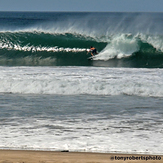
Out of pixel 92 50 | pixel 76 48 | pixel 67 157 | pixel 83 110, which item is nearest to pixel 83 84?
pixel 83 110

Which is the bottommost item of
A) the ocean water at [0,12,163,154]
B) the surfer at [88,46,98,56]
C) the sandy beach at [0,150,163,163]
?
the sandy beach at [0,150,163,163]

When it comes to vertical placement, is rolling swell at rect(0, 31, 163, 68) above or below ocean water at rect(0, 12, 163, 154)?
above

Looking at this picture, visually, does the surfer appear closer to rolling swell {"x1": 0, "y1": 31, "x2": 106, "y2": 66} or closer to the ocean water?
rolling swell {"x1": 0, "y1": 31, "x2": 106, "y2": 66}

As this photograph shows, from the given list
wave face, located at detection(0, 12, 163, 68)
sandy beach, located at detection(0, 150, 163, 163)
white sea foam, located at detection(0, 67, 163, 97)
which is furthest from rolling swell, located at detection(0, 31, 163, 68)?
sandy beach, located at detection(0, 150, 163, 163)

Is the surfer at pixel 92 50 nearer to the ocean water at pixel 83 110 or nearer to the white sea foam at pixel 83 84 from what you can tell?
the ocean water at pixel 83 110

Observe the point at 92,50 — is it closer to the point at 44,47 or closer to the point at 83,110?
the point at 44,47

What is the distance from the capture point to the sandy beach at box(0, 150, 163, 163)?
337 cm

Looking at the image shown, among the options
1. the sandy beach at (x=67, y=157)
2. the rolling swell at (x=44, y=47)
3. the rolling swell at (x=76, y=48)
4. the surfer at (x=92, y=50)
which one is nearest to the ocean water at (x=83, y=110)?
the sandy beach at (x=67, y=157)

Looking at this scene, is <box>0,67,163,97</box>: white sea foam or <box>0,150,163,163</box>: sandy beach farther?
<box>0,67,163,97</box>: white sea foam

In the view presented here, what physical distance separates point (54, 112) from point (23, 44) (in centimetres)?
1366

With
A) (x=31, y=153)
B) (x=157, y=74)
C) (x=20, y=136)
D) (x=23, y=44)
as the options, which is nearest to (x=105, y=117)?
(x=20, y=136)

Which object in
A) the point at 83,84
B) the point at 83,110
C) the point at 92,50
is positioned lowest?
the point at 83,110

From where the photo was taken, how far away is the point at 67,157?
3475mm

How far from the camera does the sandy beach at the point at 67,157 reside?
3.37m
